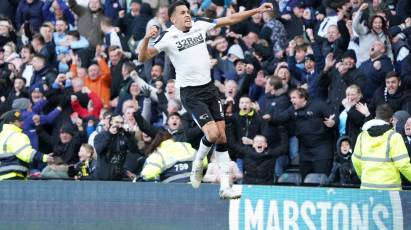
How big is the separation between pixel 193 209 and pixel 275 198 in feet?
4.50

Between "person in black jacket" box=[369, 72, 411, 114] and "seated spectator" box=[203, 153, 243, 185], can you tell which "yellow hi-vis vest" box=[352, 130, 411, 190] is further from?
"seated spectator" box=[203, 153, 243, 185]

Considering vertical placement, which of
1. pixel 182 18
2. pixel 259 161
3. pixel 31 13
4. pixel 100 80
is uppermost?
pixel 31 13

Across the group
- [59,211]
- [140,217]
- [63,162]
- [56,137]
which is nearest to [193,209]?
[140,217]

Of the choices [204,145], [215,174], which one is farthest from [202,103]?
[215,174]

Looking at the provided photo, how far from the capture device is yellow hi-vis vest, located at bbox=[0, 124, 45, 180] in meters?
18.2

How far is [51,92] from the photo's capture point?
71.8ft

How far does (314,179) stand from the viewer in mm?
18031

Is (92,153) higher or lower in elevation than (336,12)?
lower

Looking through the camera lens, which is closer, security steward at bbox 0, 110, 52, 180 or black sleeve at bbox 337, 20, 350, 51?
security steward at bbox 0, 110, 52, 180

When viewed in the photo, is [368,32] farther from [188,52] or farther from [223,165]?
[188,52]

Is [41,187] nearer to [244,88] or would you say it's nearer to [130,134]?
[130,134]

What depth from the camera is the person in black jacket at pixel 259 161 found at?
18016mm

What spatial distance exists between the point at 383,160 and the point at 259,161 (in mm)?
3002

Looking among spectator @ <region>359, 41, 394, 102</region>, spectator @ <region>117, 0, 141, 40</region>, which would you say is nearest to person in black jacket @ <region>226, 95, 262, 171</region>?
spectator @ <region>359, 41, 394, 102</region>
